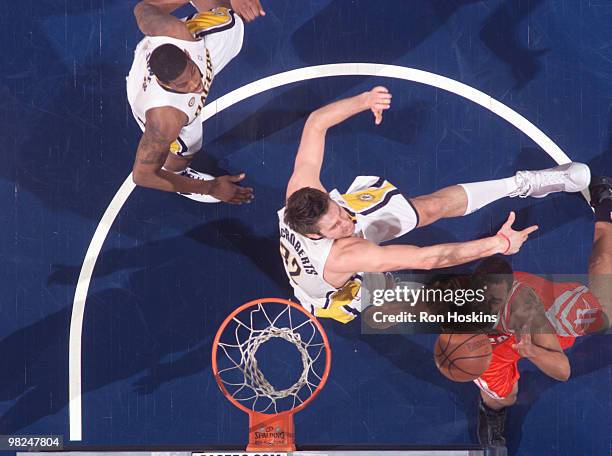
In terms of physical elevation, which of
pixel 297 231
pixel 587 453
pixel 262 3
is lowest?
pixel 587 453

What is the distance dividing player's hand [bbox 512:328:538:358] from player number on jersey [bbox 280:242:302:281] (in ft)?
7.61

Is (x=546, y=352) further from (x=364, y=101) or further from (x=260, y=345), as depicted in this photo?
(x=364, y=101)

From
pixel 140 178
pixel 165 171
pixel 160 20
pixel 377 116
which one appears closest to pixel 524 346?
pixel 377 116

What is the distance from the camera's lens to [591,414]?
750 centimetres

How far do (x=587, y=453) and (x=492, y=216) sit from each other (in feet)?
8.66

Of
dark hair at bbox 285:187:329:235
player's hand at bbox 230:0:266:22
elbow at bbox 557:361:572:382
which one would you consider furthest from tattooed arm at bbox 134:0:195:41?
elbow at bbox 557:361:572:382

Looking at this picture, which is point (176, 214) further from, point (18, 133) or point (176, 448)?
point (176, 448)

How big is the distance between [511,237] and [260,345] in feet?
9.21

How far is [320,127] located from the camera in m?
7.47

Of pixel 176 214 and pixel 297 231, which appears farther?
pixel 176 214

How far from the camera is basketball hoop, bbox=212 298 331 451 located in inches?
293

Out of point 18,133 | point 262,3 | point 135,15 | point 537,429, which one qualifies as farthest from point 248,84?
point 537,429

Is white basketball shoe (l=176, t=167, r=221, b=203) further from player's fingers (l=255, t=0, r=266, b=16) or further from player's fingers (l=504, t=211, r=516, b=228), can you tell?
player's fingers (l=504, t=211, r=516, b=228)

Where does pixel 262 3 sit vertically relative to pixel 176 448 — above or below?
above
